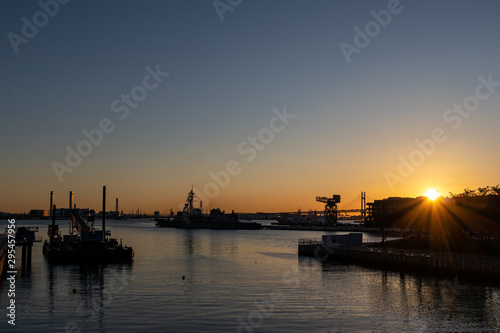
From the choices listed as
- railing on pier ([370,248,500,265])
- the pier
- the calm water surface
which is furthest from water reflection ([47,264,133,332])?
railing on pier ([370,248,500,265])

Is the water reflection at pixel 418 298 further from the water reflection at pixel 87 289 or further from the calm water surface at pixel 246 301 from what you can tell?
→ the water reflection at pixel 87 289

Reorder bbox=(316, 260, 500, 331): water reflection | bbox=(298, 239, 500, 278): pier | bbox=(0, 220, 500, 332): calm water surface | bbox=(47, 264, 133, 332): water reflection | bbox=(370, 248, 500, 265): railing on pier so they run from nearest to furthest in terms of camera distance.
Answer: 1. bbox=(0, 220, 500, 332): calm water surface
2. bbox=(316, 260, 500, 331): water reflection
3. bbox=(47, 264, 133, 332): water reflection
4. bbox=(298, 239, 500, 278): pier
5. bbox=(370, 248, 500, 265): railing on pier

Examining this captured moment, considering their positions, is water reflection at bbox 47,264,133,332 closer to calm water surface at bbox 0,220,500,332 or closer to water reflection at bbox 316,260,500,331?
calm water surface at bbox 0,220,500,332

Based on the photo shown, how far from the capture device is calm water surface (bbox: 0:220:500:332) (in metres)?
35.3

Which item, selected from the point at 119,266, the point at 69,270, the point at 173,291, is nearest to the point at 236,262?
the point at 119,266

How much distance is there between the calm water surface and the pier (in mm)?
3718

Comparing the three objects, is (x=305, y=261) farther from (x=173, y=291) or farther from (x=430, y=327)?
(x=430, y=327)

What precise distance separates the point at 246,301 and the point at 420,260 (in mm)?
32200

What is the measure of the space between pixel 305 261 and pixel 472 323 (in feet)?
159

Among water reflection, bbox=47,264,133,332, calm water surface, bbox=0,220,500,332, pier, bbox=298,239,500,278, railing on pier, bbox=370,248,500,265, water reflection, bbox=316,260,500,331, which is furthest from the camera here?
railing on pier, bbox=370,248,500,265

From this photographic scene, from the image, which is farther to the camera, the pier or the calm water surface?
the pier

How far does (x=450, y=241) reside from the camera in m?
78.8

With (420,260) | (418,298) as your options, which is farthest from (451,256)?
(418,298)

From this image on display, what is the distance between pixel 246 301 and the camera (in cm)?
4434
